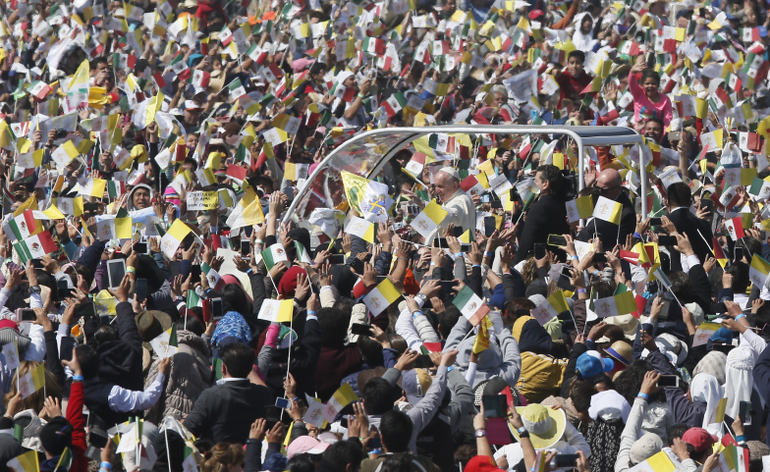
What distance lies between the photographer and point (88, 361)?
589 cm

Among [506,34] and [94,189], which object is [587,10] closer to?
[506,34]

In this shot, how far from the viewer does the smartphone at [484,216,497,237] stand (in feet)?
28.7

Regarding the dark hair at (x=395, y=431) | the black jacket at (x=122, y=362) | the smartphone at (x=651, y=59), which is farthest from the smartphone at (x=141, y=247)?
the smartphone at (x=651, y=59)

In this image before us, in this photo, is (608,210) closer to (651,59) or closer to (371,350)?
(371,350)

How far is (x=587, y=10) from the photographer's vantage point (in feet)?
56.0

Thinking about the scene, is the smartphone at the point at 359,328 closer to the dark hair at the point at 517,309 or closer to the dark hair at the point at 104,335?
the dark hair at the point at 517,309

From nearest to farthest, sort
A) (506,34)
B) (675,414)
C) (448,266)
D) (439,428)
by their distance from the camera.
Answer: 1. (439,428)
2. (675,414)
3. (448,266)
4. (506,34)

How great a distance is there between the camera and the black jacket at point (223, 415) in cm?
567

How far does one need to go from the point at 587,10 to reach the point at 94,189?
9.58m

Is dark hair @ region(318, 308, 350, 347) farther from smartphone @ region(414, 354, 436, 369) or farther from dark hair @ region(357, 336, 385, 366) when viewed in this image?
smartphone @ region(414, 354, 436, 369)

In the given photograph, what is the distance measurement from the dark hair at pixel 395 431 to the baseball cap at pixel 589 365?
1614mm

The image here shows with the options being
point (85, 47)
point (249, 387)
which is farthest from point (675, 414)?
point (85, 47)

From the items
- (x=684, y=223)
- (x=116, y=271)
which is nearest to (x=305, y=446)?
(x=116, y=271)

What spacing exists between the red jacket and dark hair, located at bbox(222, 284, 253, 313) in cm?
148
